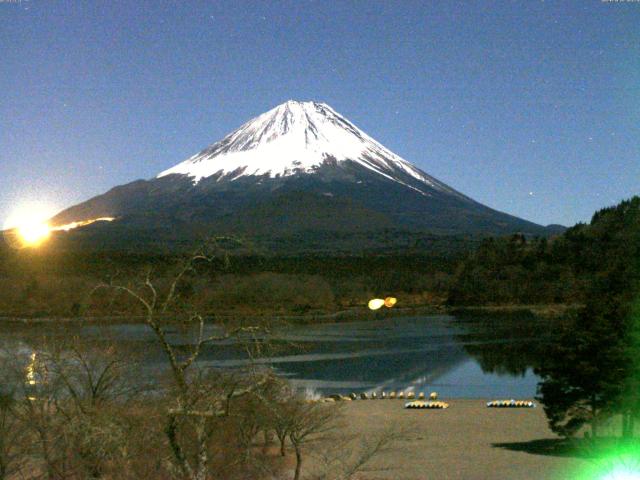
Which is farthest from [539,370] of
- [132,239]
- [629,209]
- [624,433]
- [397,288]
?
[132,239]

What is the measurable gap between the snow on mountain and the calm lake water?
114m

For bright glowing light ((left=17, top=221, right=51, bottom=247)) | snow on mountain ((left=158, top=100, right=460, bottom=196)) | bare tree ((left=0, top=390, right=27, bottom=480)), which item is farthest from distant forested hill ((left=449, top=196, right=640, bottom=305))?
snow on mountain ((left=158, top=100, right=460, bottom=196))

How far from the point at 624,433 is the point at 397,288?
2676 inches

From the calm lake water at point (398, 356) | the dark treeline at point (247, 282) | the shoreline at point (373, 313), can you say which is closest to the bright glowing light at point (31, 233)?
the calm lake water at point (398, 356)

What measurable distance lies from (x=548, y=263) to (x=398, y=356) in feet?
167

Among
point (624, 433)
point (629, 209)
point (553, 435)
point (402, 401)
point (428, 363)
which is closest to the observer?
point (624, 433)

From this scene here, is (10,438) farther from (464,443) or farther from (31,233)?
(464,443)

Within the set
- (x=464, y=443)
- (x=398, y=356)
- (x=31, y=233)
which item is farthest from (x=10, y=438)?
(x=398, y=356)

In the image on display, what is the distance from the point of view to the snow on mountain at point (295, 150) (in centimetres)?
17212

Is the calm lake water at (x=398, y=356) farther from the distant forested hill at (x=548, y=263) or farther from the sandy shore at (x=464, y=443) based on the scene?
the distant forested hill at (x=548, y=263)

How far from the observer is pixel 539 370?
1703 cm

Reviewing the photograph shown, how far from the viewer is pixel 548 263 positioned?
288 feet

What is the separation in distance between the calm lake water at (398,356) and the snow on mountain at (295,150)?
373ft

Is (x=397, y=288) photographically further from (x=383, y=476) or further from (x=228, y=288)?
(x=383, y=476)
